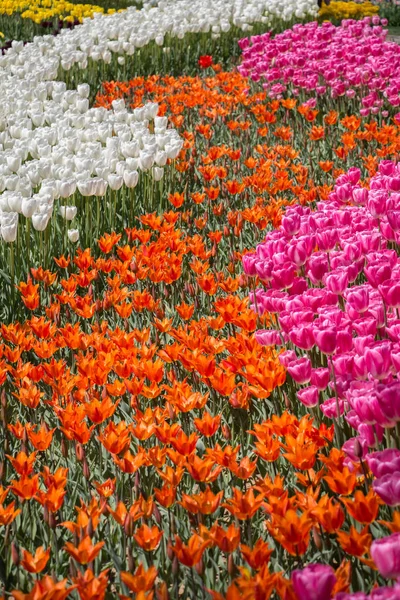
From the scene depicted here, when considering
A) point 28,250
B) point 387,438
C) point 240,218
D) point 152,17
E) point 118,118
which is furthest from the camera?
point 152,17

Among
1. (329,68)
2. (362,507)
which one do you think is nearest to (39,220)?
(362,507)

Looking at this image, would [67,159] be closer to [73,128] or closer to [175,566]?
[73,128]

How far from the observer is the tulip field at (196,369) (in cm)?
171

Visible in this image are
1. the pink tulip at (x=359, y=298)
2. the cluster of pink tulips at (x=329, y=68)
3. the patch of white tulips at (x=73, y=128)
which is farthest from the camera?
the cluster of pink tulips at (x=329, y=68)

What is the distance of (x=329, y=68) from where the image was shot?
761 centimetres

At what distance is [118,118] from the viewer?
605 cm

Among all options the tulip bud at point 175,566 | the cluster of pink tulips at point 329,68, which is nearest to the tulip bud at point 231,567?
the tulip bud at point 175,566

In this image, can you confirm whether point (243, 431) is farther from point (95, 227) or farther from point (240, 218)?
point (95, 227)

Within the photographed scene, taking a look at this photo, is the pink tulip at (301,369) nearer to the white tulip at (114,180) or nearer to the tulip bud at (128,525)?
the tulip bud at (128,525)

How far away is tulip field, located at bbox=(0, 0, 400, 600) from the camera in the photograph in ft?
5.61

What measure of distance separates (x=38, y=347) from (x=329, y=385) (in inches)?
42.2

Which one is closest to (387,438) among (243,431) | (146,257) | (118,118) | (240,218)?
(243,431)

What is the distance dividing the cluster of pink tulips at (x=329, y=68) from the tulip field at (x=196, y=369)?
16cm

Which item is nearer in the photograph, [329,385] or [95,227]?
[329,385]
